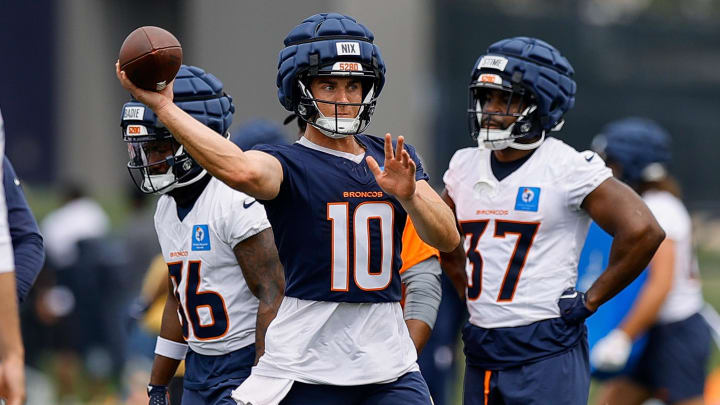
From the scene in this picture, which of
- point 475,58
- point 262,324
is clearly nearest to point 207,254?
point 262,324

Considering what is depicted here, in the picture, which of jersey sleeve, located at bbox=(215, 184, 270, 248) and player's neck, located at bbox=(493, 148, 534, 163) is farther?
player's neck, located at bbox=(493, 148, 534, 163)

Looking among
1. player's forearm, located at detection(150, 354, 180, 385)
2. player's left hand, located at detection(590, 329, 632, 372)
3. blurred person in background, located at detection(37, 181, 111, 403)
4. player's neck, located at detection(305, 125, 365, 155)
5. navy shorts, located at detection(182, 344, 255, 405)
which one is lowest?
blurred person in background, located at detection(37, 181, 111, 403)

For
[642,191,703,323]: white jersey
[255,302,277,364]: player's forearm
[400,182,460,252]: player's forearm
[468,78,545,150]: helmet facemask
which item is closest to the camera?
[400,182,460,252]: player's forearm

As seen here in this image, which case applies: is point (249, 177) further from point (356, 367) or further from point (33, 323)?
point (33, 323)

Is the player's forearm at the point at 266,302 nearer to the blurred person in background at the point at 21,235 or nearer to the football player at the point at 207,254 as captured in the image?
the football player at the point at 207,254

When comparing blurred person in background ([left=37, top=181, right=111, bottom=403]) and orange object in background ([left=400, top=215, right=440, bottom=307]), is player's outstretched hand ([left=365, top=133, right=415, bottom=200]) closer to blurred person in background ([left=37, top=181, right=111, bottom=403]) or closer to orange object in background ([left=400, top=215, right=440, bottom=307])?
orange object in background ([left=400, top=215, right=440, bottom=307])

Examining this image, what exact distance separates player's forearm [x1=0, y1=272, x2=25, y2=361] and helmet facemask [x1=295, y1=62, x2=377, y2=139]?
3.81 feet

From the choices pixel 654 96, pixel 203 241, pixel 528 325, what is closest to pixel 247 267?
pixel 203 241

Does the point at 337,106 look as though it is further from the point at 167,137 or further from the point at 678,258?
the point at 678,258

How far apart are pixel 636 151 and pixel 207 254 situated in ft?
9.71

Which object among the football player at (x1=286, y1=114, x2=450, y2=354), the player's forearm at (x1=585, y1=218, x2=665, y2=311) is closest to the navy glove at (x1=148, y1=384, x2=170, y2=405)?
the football player at (x1=286, y1=114, x2=450, y2=354)

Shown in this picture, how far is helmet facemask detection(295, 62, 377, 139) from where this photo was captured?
3.96m

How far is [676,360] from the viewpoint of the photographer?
22.0 ft

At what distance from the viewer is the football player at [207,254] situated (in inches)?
175
